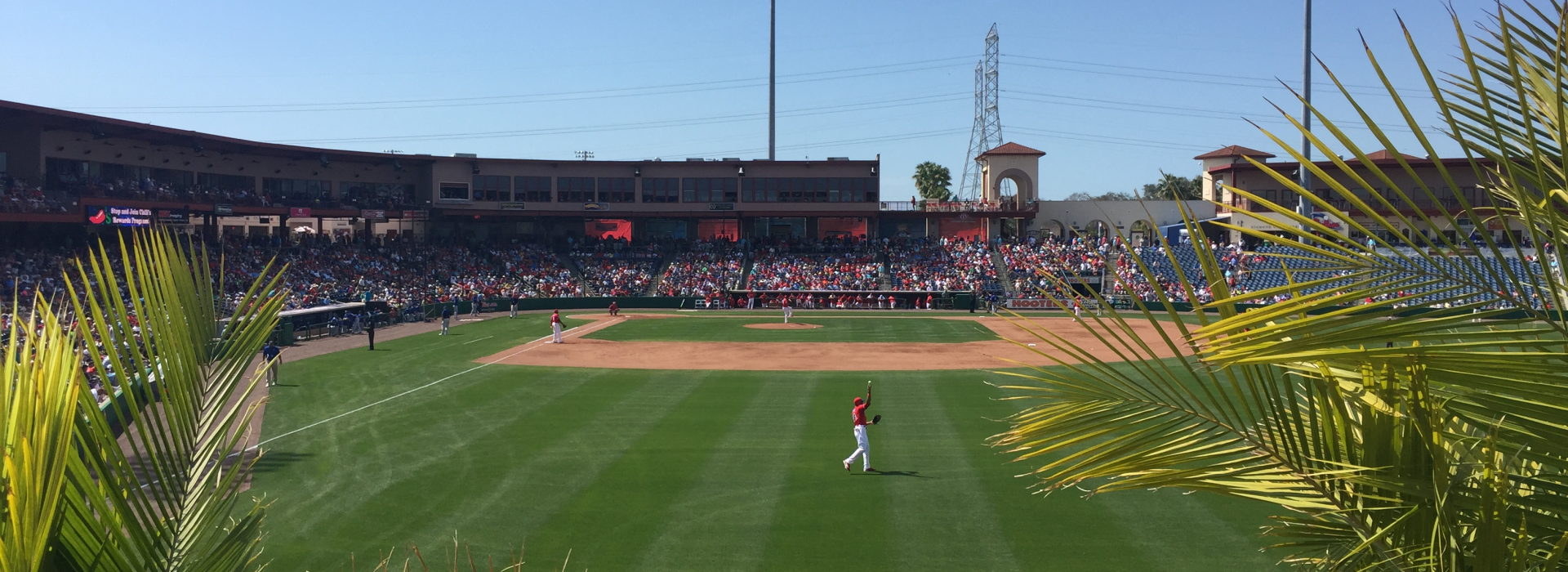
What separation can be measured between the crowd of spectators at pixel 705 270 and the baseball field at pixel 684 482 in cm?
3021

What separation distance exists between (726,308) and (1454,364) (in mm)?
55549

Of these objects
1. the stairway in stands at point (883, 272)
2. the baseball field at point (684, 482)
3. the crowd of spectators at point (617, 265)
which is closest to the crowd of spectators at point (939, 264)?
the stairway in stands at point (883, 272)

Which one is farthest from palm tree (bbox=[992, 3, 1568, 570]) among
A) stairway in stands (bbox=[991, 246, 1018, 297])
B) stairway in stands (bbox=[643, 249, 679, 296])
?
stairway in stands (bbox=[643, 249, 679, 296])

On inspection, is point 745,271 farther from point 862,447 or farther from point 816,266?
point 862,447

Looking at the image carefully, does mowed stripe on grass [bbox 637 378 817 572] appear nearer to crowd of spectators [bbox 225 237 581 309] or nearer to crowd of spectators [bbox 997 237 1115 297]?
crowd of spectators [bbox 225 237 581 309]

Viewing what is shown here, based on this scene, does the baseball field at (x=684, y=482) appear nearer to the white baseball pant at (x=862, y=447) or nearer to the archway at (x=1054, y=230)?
the white baseball pant at (x=862, y=447)

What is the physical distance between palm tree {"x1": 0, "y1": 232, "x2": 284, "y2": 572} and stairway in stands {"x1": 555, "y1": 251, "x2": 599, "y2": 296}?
5770cm

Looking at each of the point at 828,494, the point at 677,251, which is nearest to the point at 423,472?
the point at 828,494

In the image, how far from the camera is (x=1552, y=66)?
291 cm

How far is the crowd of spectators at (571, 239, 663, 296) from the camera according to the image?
6103 centimetres

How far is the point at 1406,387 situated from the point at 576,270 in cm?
6411

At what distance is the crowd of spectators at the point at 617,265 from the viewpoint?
2403 inches

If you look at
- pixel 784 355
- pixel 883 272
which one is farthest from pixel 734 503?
pixel 883 272

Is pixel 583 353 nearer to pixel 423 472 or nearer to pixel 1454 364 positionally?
pixel 423 472
